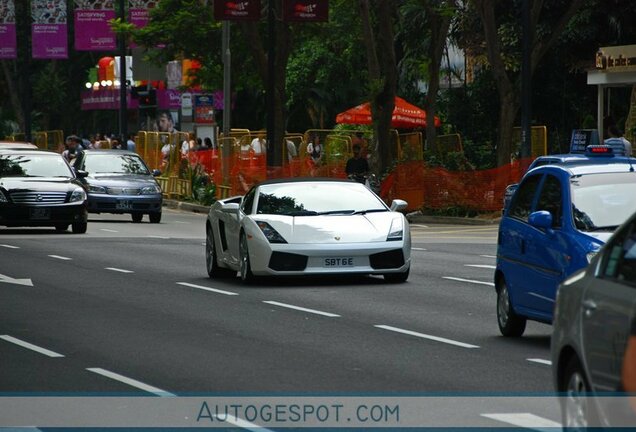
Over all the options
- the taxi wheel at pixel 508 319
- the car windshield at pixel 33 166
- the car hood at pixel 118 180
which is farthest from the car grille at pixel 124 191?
the taxi wheel at pixel 508 319

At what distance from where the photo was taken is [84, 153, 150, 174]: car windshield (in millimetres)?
37719

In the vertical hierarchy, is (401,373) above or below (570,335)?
below

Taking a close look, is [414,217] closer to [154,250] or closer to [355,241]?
[154,250]

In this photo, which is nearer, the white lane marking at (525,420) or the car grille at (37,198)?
the white lane marking at (525,420)

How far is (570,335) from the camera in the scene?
7.69 meters

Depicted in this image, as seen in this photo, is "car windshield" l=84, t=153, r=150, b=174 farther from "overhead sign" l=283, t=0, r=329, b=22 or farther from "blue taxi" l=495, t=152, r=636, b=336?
"blue taxi" l=495, t=152, r=636, b=336

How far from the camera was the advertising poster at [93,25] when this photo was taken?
5247cm

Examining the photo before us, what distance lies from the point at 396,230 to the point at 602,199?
20.4ft

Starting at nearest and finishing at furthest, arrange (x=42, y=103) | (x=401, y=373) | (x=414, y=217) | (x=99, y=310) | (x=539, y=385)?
(x=539, y=385) → (x=401, y=373) → (x=99, y=310) → (x=414, y=217) → (x=42, y=103)

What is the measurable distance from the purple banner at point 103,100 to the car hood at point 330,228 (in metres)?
69.0

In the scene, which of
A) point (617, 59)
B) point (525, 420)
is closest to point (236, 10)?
point (617, 59)

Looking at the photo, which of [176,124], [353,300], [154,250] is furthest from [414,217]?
[176,124]

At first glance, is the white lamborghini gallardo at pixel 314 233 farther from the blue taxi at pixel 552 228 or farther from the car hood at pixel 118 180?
the car hood at pixel 118 180

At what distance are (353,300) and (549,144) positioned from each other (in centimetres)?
3274
